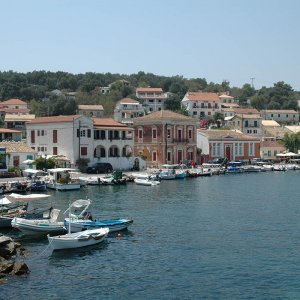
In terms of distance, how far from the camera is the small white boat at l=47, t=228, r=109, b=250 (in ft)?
118

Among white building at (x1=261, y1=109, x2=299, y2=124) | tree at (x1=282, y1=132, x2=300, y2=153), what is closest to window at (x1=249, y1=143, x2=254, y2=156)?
tree at (x1=282, y1=132, x2=300, y2=153)

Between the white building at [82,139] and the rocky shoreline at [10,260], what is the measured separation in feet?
152

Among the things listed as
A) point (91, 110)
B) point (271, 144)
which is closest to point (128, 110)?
point (91, 110)

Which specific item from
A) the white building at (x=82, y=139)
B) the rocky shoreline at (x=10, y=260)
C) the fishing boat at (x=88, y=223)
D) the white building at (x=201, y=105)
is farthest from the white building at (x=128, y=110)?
the rocky shoreline at (x=10, y=260)

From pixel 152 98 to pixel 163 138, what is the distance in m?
75.4

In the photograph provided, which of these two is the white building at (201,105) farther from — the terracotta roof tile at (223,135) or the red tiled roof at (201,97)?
the terracotta roof tile at (223,135)

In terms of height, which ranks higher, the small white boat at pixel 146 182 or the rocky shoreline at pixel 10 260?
the small white boat at pixel 146 182

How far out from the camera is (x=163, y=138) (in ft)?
316

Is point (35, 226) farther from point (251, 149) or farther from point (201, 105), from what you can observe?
point (201, 105)

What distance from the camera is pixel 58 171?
228 feet

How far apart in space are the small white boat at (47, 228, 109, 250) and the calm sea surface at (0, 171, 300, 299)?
449 mm

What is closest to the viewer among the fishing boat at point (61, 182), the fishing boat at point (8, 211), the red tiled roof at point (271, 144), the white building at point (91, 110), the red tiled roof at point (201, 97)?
the fishing boat at point (8, 211)

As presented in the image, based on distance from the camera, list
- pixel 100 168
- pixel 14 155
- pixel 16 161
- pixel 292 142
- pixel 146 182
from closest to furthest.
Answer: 1. pixel 146 182
2. pixel 14 155
3. pixel 16 161
4. pixel 100 168
5. pixel 292 142

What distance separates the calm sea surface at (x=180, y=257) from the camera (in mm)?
28250
